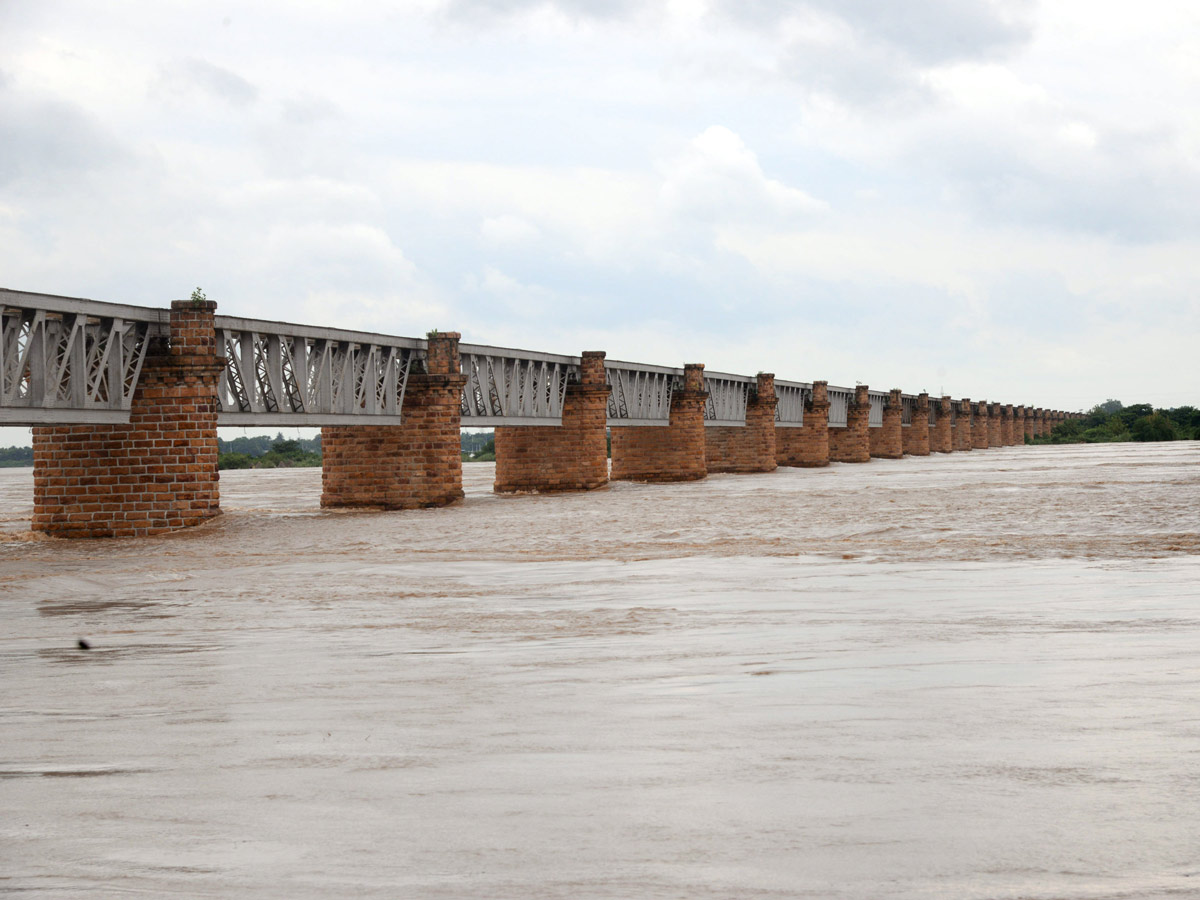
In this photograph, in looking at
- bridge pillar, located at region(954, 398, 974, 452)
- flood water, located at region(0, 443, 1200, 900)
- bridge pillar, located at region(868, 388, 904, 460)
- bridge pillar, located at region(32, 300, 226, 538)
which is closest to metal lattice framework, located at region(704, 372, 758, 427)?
bridge pillar, located at region(868, 388, 904, 460)

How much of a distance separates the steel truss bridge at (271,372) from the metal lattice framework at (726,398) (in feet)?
24.7

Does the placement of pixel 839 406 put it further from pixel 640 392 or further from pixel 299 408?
pixel 299 408

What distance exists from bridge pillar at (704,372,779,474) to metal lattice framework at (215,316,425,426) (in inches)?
1115

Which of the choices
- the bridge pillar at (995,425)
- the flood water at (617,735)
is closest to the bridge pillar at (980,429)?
the bridge pillar at (995,425)

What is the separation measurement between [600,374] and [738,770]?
123 ft

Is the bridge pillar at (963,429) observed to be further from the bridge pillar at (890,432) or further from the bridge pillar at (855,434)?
the bridge pillar at (855,434)

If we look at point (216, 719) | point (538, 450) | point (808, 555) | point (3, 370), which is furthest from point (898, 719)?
point (538, 450)

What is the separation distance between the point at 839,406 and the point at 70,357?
59.9 meters

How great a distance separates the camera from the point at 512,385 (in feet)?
125

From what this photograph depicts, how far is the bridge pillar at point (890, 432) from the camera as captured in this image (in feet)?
282

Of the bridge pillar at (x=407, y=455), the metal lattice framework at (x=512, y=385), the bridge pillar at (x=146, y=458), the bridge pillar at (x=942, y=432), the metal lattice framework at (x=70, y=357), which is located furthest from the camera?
the bridge pillar at (x=942, y=432)

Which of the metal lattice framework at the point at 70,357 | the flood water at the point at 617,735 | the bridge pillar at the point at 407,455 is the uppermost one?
the metal lattice framework at the point at 70,357

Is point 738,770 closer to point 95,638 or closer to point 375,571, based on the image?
point 95,638

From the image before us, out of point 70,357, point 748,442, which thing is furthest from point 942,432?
point 70,357
